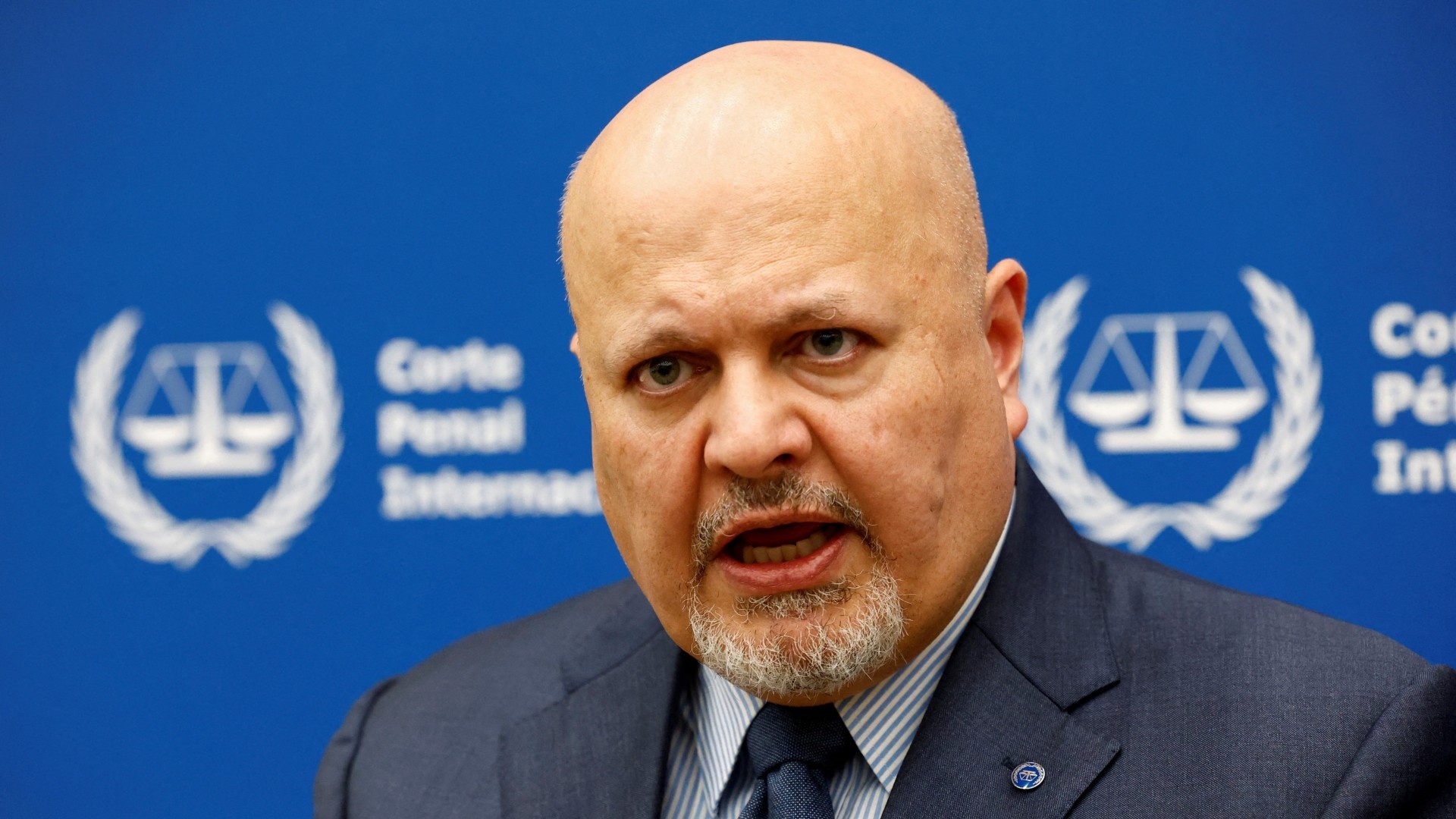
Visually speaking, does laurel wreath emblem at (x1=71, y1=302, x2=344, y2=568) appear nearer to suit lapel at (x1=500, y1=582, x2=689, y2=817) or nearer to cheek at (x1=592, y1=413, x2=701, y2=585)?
suit lapel at (x1=500, y1=582, x2=689, y2=817)

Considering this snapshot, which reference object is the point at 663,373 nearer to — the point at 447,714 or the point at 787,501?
the point at 787,501

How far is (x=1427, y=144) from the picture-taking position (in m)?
2.15

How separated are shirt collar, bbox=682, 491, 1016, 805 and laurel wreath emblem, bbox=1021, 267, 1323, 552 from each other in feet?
2.23

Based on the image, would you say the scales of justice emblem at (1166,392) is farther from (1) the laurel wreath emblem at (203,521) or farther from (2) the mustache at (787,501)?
(1) the laurel wreath emblem at (203,521)

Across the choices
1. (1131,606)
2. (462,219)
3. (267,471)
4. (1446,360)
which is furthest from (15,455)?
(1446,360)

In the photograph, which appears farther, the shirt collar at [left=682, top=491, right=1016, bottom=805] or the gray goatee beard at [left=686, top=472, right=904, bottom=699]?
the shirt collar at [left=682, top=491, right=1016, bottom=805]

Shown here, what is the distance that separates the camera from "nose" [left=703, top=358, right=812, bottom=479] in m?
1.29

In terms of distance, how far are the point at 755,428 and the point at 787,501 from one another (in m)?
0.10

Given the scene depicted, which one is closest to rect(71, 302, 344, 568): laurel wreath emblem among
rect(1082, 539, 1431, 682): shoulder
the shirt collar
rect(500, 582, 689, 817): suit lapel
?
rect(500, 582, 689, 817): suit lapel

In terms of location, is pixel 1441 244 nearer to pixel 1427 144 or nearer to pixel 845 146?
pixel 1427 144

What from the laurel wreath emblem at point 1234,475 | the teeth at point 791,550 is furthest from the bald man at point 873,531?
the laurel wreath emblem at point 1234,475

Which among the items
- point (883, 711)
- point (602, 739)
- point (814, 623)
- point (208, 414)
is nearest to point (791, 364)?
point (814, 623)

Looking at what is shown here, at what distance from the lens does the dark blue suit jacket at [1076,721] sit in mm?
1356

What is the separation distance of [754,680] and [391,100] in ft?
5.50
